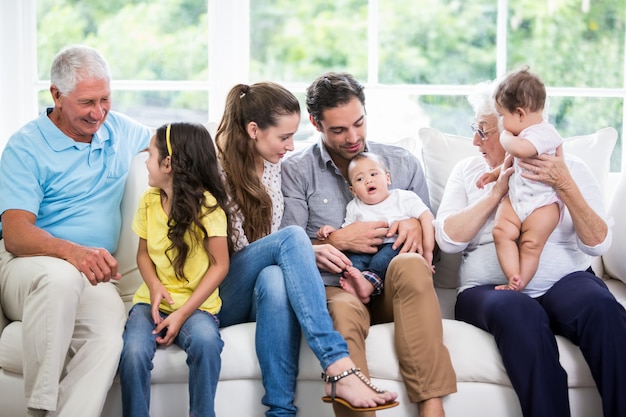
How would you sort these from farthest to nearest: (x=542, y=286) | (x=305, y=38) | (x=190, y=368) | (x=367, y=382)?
(x=305, y=38)
(x=542, y=286)
(x=190, y=368)
(x=367, y=382)

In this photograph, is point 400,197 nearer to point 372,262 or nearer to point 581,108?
point 372,262

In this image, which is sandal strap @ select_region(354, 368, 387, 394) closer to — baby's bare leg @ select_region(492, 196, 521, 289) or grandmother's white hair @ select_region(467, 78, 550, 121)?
baby's bare leg @ select_region(492, 196, 521, 289)

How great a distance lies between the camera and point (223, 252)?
98.7 inches

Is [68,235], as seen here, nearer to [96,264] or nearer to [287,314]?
Result: [96,264]

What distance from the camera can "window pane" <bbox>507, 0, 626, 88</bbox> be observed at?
3.76m

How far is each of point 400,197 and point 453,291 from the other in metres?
0.43

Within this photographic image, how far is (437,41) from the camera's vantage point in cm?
381

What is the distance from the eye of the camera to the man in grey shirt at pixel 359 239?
234 centimetres

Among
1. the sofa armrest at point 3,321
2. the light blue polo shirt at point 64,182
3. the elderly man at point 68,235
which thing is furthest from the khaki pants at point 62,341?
the light blue polo shirt at point 64,182

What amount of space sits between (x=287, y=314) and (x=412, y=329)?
0.36 meters

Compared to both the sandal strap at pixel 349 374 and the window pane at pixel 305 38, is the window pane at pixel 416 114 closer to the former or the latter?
the window pane at pixel 305 38

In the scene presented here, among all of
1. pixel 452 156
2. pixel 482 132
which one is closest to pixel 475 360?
pixel 482 132

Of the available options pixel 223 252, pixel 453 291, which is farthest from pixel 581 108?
pixel 223 252

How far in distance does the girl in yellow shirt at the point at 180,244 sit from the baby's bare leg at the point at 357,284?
375 millimetres
